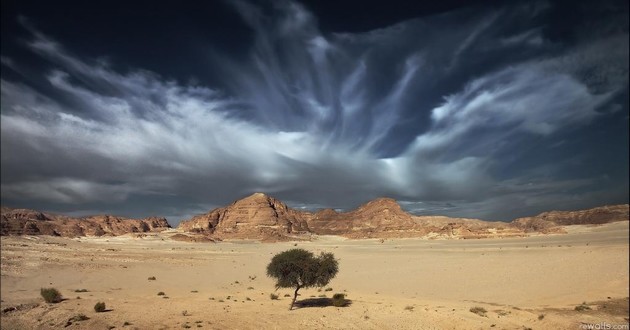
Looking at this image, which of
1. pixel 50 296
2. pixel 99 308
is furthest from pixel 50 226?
pixel 99 308

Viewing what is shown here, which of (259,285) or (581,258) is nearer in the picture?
(259,285)

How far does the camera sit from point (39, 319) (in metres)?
20.1

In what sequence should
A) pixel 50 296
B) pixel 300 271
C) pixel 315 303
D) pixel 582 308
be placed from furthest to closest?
pixel 315 303
pixel 300 271
pixel 50 296
pixel 582 308

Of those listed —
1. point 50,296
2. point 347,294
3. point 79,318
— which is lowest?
point 347,294

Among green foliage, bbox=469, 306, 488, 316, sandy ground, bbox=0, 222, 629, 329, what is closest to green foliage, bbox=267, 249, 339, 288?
sandy ground, bbox=0, 222, 629, 329

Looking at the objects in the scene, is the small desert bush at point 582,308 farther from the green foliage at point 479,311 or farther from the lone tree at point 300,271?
the lone tree at point 300,271

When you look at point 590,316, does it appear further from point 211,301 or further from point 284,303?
point 211,301

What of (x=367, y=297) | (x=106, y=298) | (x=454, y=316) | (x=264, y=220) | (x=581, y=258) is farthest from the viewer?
(x=264, y=220)

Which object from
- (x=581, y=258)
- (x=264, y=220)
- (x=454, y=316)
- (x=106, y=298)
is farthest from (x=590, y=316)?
(x=264, y=220)

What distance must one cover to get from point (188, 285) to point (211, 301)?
12.2 meters

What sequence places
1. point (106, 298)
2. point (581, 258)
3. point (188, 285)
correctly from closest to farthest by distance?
point (106, 298) → point (188, 285) → point (581, 258)

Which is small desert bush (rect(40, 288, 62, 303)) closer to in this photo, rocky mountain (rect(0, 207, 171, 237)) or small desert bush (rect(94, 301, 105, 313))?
small desert bush (rect(94, 301, 105, 313))

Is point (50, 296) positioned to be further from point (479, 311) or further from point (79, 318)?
point (479, 311)

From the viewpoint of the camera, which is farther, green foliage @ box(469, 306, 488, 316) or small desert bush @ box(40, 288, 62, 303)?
small desert bush @ box(40, 288, 62, 303)
